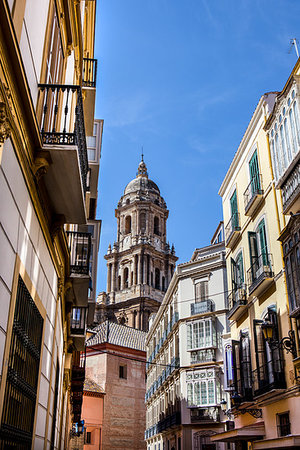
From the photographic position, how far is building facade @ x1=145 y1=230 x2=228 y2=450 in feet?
87.5

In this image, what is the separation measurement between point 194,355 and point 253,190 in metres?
15.0

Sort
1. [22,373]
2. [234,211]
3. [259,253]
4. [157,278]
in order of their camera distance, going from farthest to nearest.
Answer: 1. [157,278]
2. [234,211]
3. [259,253]
4. [22,373]

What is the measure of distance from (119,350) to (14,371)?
40195mm

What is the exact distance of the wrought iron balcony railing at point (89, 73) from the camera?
1374cm

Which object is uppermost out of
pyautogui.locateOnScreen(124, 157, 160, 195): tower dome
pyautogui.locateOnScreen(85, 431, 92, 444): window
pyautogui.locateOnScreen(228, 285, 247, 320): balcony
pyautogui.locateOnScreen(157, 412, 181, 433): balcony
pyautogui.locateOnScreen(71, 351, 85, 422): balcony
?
pyautogui.locateOnScreen(124, 157, 160, 195): tower dome

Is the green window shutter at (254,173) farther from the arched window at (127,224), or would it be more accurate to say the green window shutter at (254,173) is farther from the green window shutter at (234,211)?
the arched window at (127,224)

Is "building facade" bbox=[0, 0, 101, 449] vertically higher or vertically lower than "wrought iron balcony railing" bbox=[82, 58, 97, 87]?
lower

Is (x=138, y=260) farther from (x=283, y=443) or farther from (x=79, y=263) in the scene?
(x=283, y=443)

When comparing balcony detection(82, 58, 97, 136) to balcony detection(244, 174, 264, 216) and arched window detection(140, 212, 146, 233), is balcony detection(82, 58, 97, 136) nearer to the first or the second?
balcony detection(244, 174, 264, 216)

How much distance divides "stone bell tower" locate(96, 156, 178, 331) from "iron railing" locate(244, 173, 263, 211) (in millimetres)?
47900

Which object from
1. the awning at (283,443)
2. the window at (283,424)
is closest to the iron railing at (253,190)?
the window at (283,424)

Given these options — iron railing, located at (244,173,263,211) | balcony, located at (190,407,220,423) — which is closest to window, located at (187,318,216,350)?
balcony, located at (190,407,220,423)

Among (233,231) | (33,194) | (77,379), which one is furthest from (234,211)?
(33,194)

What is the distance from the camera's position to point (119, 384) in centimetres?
4291
